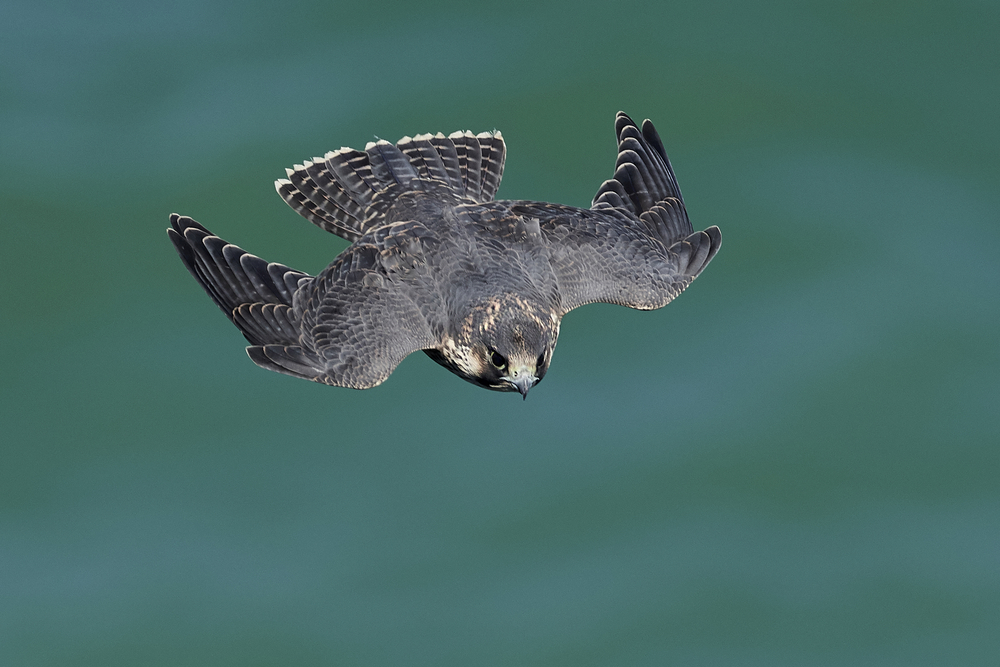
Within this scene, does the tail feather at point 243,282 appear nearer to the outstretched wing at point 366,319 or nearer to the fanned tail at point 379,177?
the outstretched wing at point 366,319

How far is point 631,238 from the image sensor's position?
37.9 feet

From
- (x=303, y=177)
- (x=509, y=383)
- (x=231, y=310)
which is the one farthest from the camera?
(x=303, y=177)

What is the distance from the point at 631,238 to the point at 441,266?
1.57 m

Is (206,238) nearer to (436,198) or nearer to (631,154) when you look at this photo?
(436,198)

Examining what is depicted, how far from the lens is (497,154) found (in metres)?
12.6

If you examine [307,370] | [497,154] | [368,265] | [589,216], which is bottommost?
[307,370]

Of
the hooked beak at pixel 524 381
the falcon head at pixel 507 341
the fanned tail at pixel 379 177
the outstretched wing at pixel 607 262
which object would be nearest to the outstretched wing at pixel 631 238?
the outstretched wing at pixel 607 262

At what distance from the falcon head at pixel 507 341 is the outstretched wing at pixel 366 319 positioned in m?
0.32

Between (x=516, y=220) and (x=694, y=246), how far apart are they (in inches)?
62.6

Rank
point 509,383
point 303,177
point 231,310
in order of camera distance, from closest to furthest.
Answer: point 509,383
point 231,310
point 303,177

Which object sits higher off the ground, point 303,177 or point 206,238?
point 303,177

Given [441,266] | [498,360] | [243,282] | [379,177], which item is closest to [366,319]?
[441,266]

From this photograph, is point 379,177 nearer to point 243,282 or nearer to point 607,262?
point 243,282

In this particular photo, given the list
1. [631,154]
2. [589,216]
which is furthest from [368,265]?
[631,154]
